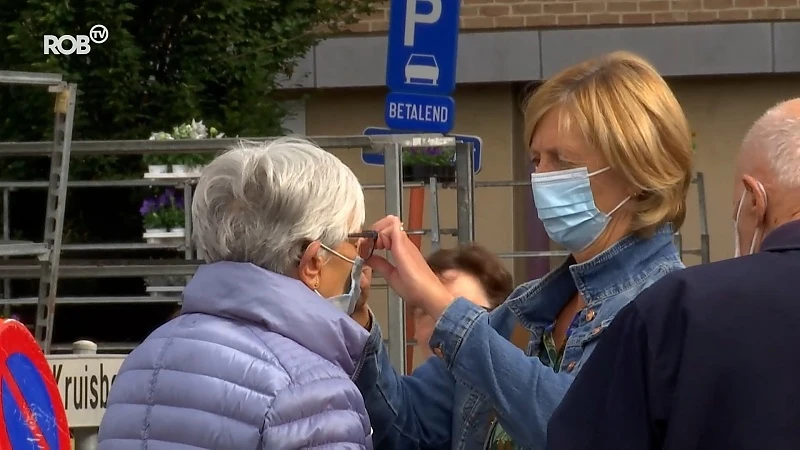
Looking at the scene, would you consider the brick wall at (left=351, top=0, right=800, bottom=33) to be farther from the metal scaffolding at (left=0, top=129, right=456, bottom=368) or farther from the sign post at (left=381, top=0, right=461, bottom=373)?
the metal scaffolding at (left=0, top=129, right=456, bottom=368)

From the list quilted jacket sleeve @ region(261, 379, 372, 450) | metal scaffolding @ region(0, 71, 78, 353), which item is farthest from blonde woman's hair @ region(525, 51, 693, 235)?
metal scaffolding @ region(0, 71, 78, 353)

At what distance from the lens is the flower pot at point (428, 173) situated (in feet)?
22.9

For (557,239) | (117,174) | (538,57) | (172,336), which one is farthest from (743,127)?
(172,336)

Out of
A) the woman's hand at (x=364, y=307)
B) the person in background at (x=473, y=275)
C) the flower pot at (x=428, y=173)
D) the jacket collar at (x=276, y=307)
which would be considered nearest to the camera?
the jacket collar at (x=276, y=307)

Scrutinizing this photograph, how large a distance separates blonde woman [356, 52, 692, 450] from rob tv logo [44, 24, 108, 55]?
447 centimetres

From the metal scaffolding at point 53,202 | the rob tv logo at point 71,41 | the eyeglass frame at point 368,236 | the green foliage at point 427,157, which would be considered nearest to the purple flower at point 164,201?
the rob tv logo at point 71,41

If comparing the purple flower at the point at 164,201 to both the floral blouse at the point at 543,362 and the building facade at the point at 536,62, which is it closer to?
the building facade at the point at 536,62

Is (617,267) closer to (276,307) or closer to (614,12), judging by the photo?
(276,307)

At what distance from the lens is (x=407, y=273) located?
252 cm

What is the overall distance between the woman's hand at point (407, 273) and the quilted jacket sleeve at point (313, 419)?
331 millimetres

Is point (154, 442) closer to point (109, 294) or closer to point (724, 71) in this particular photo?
point (109, 294)

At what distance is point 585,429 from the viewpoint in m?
1.92

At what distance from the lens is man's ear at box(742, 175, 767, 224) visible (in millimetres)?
2033

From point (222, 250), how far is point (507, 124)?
822 cm
